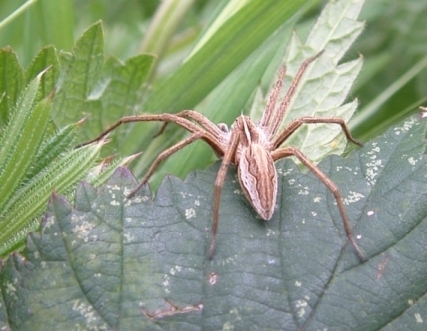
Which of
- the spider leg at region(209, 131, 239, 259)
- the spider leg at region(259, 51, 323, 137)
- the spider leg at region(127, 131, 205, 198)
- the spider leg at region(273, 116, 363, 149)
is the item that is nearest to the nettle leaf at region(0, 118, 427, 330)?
the spider leg at region(209, 131, 239, 259)

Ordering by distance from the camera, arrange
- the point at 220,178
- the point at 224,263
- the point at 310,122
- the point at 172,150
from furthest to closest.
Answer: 1. the point at 310,122
2. the point at 172,150
3. the point at 220,178
4. the point at 224,263

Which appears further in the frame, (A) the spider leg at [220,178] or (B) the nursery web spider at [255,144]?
(B) the nursery web spider at [255,144]

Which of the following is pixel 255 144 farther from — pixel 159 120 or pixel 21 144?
pixel 21 144

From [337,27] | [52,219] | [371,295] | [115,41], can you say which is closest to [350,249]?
[371,295]

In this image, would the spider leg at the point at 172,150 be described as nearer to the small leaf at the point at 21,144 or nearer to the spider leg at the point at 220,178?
the spider leg at the point at 220,178

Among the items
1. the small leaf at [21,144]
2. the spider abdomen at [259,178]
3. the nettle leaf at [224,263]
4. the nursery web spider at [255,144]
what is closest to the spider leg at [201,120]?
the nursery web spider at [255,144]

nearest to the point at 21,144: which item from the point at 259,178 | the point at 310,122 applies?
the point at 259,178

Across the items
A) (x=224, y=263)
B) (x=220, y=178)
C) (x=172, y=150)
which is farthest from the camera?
(x=172, y=150)
